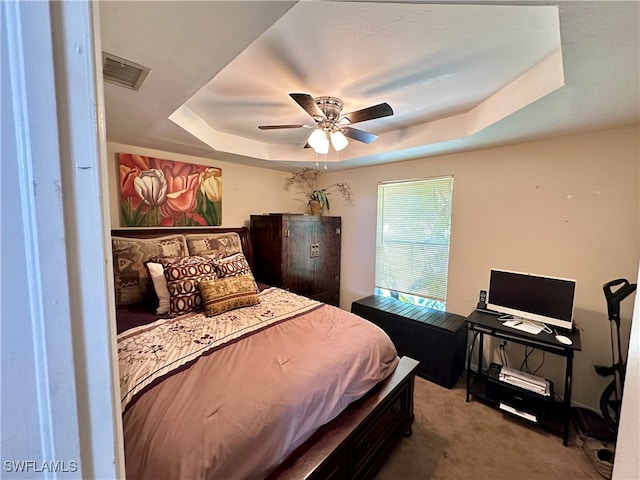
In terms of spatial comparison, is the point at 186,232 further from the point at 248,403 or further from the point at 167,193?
the point at 248,403

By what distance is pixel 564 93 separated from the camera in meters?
1.49

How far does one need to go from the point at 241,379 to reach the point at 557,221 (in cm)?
276

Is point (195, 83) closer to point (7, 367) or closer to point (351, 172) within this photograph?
point (7, 367)

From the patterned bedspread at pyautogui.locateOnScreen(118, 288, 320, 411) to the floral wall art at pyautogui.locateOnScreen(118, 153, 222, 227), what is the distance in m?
1.29

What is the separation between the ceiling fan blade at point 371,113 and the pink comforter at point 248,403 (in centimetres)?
150

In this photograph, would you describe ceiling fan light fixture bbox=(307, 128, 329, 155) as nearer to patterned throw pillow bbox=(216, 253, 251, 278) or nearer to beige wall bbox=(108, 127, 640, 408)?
patterned throw pillow bbox=(216, 253, 251, 278)

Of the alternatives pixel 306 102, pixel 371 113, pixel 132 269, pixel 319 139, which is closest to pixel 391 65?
pixel 371 113

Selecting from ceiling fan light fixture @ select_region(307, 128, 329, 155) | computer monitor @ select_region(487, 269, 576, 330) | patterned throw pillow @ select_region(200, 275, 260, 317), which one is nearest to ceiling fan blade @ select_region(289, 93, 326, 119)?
ceiling fan light fixture @ select_region(307, 128, 329, 155)

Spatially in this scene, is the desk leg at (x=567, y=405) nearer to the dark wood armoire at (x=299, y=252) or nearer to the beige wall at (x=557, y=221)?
the beige wall at (x=557, y=221)

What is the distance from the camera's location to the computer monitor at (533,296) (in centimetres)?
211

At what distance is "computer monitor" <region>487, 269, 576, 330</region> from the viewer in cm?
211

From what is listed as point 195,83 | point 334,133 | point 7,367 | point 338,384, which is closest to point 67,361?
point 7,367

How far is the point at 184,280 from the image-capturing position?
7.09 ft

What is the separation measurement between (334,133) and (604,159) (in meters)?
2.11
